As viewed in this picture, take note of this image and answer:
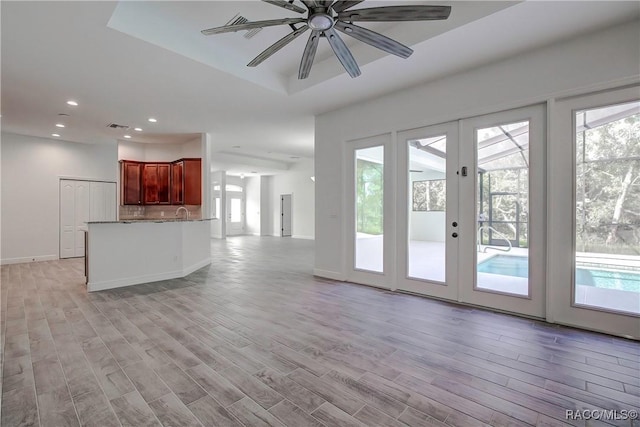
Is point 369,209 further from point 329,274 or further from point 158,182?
point 158,182

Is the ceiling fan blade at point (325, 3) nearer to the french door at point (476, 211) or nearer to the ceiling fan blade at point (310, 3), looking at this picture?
the ceiling fan blade at point (310, 3)

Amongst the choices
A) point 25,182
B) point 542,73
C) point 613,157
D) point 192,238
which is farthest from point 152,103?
point 613,157

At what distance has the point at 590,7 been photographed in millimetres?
2521

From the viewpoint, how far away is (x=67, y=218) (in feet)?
24.5

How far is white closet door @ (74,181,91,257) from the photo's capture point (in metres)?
7.59

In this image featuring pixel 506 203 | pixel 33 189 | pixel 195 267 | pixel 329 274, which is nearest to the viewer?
pixel 506 203

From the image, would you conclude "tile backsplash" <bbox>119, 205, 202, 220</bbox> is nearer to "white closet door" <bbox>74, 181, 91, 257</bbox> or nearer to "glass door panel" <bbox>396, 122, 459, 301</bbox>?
"white closet door" <bbox>74, 181, 91, 257</bbox>

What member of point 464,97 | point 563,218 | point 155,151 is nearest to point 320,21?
point 464,97

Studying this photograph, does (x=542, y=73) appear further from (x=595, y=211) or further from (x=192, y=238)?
(x=192, y=238)

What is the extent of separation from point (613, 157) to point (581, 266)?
1.10 metres

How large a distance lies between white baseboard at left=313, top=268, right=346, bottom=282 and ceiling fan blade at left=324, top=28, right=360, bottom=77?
327 cm

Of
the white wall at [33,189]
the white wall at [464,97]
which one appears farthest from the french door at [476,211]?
the white wall at [33,189]

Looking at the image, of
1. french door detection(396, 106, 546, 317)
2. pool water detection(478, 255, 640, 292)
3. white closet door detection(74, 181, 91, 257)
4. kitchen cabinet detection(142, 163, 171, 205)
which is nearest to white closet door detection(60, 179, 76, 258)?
white closet door detection(74, 181, 91, 257)

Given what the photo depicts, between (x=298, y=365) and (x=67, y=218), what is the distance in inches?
319
